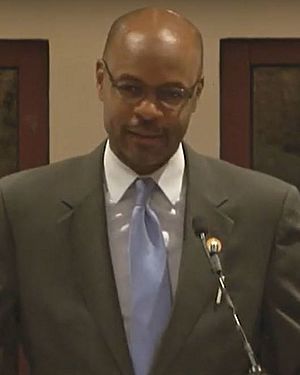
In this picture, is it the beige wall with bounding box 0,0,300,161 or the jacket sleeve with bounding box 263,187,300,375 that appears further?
the beige wall with bounding box 0,0,300,161

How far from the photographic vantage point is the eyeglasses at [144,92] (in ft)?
4.60

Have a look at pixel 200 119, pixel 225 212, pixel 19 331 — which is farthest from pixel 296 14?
pixel 19 331

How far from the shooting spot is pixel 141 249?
1.44 m

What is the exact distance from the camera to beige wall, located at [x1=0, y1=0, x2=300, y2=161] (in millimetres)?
2631

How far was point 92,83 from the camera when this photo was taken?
2.64m

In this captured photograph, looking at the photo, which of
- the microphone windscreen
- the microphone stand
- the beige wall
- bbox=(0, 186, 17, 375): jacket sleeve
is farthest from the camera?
the beige wall

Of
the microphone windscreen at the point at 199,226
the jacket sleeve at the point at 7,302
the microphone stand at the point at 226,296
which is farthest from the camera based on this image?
the jacket sleeve at the point at 7,302

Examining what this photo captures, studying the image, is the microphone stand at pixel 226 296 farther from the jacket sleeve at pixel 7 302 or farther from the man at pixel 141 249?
the jacket sleeve at pixel 7 302

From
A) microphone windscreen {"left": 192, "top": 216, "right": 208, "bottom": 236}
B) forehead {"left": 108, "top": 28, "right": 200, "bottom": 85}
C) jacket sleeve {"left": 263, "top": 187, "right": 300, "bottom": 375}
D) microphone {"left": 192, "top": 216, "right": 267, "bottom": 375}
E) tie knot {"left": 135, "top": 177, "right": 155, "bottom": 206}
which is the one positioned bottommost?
jacket sleeve {"left": 263, "top": 187, "right": 300, "bottom": 375}

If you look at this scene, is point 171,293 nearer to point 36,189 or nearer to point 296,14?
point 36,189

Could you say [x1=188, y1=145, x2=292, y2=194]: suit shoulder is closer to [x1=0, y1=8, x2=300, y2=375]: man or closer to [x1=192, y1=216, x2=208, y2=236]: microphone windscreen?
[x1=0, y1=8, x2=300, y2=375]: man

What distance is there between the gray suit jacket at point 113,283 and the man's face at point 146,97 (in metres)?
0.10

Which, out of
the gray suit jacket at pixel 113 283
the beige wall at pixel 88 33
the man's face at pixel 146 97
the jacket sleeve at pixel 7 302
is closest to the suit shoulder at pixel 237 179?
the gray suit jacket at pixel 113 283

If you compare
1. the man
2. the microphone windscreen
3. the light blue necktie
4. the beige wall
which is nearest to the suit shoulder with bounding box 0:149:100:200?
the man
